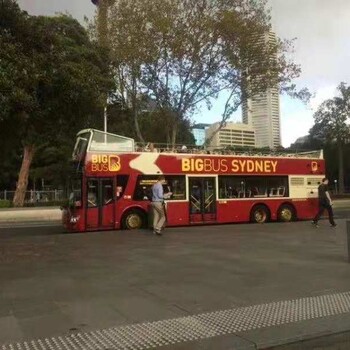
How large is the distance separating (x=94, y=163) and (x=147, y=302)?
13.2 m

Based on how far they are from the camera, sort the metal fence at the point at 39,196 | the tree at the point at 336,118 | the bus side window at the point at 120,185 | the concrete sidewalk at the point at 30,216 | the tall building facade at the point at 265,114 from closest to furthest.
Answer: the bus side window at the point at 120,185 < the concrete sidewalk at the point at 30,216 < the tall building facade at the point at 265,114 < the metal fence at the point at 39,196 < the tree at the point at 336,118

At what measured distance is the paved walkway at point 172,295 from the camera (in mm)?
5539

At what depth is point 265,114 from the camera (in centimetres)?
Result: 4050

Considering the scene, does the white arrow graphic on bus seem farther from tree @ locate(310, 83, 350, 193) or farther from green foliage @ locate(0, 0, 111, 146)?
tree @ locate(310, 83, 350, 193)

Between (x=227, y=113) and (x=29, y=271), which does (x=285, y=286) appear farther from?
(x=227, y=113)

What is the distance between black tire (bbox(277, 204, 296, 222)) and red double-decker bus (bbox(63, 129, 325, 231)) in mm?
13

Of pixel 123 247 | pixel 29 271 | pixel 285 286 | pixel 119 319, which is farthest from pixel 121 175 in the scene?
pixel 119 319

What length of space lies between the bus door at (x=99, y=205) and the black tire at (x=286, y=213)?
8.11 meters

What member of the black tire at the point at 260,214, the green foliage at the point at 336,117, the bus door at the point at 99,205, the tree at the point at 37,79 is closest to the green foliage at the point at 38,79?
the tree at the point at 37,79

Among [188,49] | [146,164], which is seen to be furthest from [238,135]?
[146,164]

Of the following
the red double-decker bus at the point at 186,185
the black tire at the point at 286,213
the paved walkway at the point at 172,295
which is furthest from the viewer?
the black tire at the point at 286,213

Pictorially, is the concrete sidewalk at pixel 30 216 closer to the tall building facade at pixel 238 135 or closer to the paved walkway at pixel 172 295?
the tall building facade at pixel 238 135

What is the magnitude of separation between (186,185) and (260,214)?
13.2 feet

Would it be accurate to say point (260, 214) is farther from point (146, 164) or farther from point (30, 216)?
point (30, 216)
